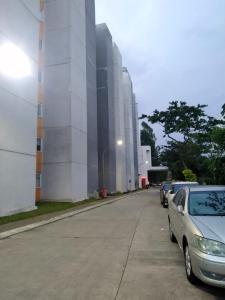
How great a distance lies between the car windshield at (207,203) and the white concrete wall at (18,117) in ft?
41.8

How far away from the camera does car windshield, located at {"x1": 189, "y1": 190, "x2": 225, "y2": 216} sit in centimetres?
679

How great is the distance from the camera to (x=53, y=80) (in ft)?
107

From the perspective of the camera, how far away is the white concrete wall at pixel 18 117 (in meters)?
18.3

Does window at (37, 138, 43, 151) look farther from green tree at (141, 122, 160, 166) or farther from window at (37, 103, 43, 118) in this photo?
green tree at (141, 122, 160, 166)

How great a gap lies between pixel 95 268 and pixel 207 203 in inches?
104

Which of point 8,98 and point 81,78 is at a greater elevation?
point 81,78

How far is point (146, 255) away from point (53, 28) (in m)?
29.6

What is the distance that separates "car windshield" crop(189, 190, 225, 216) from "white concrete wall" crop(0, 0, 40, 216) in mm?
12742

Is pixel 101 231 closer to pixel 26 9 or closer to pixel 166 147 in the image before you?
pixel 26 9

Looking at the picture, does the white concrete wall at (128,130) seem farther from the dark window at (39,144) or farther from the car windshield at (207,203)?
the car windshield at (207,203)

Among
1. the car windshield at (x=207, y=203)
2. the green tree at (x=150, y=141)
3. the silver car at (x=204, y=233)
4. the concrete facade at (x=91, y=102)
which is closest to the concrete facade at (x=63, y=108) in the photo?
the concrete facade at (x=91, y=102)

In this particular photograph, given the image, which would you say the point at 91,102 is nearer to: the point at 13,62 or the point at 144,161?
the point at 13,62

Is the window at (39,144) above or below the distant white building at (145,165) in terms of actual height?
below

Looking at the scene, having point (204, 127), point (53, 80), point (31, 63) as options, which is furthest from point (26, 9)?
point (204, 127)
